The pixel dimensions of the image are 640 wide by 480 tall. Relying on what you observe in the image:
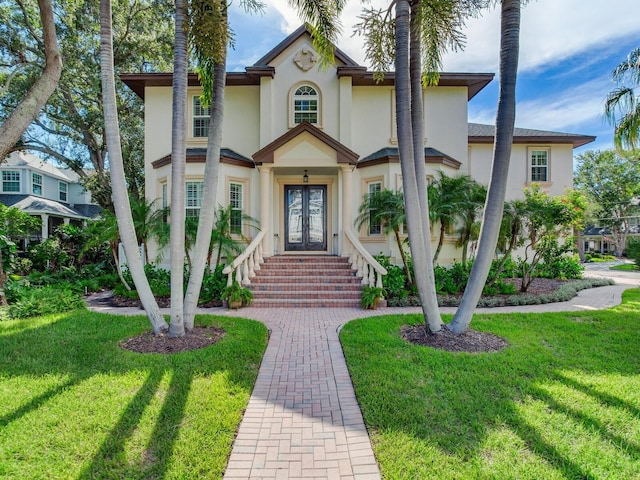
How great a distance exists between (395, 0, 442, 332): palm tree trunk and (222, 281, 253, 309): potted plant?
4.98m

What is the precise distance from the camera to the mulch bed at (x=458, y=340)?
5.39 meters

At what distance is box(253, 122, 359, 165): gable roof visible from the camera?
11.1 metres

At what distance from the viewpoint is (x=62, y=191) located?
25.4m

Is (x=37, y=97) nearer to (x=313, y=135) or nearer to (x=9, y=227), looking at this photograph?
(x=313, y=135)

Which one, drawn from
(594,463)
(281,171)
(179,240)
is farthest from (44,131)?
(594,463)

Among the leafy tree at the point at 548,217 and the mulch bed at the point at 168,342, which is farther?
the leafy tree at the point at 548,217

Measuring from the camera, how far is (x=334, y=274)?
10234mm

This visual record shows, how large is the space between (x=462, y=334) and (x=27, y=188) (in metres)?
28.5

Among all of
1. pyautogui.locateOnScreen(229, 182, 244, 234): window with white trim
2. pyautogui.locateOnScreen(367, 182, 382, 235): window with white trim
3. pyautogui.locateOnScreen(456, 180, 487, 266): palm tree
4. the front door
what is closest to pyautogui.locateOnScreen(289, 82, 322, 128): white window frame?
the front door

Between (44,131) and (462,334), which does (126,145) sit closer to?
(44,131)

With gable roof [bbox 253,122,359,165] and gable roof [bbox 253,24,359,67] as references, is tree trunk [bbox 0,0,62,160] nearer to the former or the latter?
gable roof [bbox 253,122,359,165]

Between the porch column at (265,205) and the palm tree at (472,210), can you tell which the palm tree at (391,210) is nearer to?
the palm tree at (472,210)

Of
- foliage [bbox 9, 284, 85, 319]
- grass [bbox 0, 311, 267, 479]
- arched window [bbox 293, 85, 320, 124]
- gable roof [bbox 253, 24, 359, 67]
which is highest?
gable roof [bbox 253, 24, 359, 67]

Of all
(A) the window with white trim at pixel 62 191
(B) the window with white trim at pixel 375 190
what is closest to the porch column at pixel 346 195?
(B) the window with white trim at pixel 375 190
